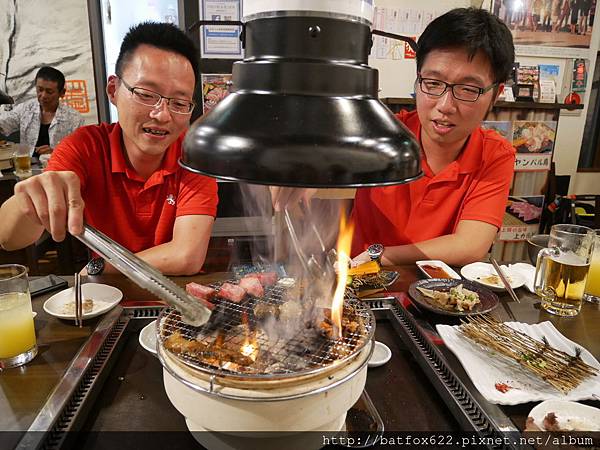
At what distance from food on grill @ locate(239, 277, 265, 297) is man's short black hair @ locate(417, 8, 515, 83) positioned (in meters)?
1.62

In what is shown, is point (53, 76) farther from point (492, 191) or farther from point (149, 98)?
point (492, 191)

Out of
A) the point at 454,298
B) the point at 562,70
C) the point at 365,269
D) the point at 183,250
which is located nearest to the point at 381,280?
the point at 365,269

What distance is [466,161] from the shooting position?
2.87 metres

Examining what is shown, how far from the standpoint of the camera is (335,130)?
2.57ft

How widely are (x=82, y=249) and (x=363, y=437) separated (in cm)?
535

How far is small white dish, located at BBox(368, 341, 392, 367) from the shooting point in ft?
4.84

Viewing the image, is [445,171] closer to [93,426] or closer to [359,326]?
[359,326]

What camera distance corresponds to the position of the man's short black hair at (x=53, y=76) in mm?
5461

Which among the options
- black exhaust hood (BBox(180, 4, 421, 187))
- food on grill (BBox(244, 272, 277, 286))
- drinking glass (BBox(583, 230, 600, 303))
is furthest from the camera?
drinking glass (BBox(583, 230, 600, 303))

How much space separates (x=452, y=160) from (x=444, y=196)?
26 centimetres

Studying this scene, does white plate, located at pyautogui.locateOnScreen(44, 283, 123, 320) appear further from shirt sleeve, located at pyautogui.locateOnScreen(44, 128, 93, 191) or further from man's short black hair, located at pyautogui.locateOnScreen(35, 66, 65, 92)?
man's short black hair, located at pyautogui.locateOnScreen(35, 66, 65, 92)

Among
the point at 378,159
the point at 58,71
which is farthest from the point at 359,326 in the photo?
the point at 58,71

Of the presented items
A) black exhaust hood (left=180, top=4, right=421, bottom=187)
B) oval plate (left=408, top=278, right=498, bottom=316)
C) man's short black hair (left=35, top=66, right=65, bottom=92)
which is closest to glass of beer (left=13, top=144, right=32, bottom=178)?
man's short black hair (left=35, top=66, right=65, bottom=92)


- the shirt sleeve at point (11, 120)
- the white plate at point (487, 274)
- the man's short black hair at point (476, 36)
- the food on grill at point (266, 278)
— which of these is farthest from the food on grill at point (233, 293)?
the shirt sleeve at point (11, 120)
